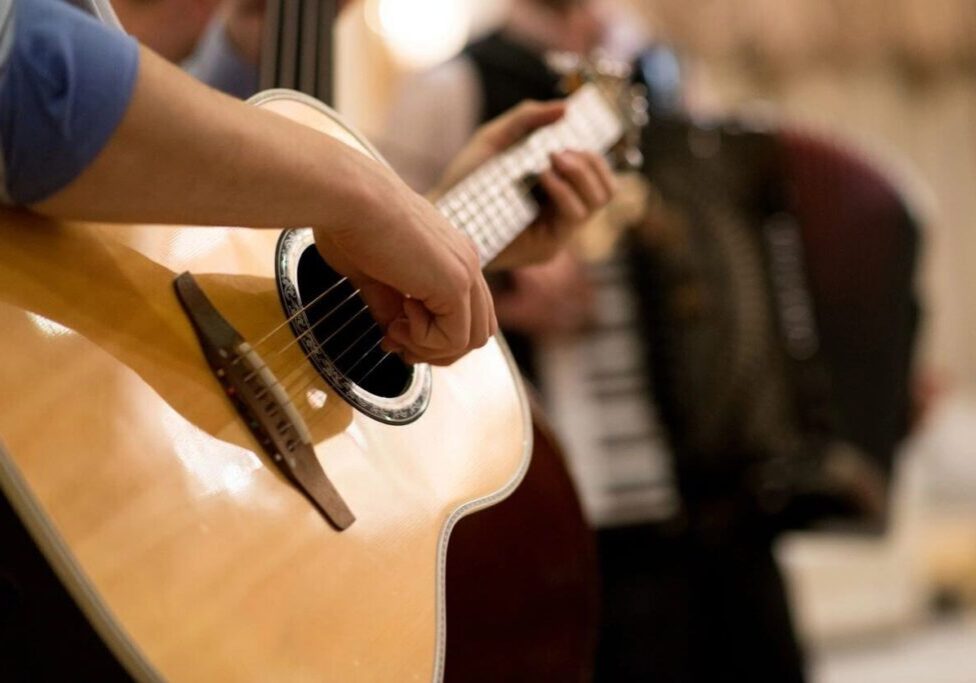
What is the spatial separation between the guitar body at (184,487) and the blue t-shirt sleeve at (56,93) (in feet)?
0.15

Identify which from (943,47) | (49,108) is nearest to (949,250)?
(943,47)

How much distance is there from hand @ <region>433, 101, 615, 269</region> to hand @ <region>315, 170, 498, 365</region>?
0.84 feet

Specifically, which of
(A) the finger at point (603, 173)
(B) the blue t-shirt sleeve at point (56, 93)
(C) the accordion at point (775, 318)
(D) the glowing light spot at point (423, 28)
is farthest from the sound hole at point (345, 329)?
(D) the glowing light spot at point (423, 28)

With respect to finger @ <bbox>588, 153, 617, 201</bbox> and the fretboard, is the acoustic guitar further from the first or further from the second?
finger @ <bbox>588, 153, 617, 201</bbox>

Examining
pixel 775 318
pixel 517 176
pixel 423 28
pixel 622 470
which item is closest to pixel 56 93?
pixel 517 176

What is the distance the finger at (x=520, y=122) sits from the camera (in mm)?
986

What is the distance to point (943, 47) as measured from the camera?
3.98m

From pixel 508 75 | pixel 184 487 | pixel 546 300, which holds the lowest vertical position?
pixel 546 300

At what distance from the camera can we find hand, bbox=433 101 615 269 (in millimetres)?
977

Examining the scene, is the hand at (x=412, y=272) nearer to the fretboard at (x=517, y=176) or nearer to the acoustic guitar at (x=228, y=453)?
the acoustic guitar at (x=228, y=453)

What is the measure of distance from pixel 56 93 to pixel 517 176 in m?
0.48

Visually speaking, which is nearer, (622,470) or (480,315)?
(480,315)

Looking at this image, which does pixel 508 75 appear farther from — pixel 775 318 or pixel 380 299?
pixel 380 299

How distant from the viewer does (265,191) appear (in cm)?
59
